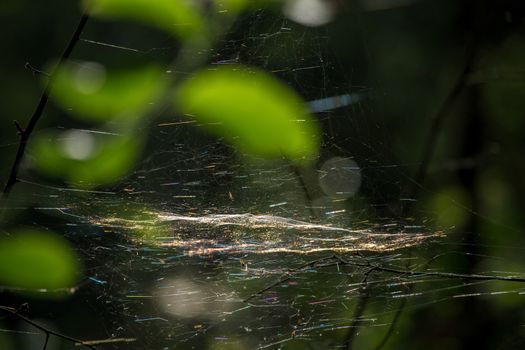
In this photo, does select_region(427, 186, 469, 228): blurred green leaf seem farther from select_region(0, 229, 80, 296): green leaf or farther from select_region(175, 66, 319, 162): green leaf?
select_region(0, 229, 80, 296): green leaf

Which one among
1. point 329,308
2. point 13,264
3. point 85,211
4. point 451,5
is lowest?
point 329,308

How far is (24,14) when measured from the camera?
3426mm

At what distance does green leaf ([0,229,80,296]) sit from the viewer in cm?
100

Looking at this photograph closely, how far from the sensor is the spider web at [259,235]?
5.22 ft

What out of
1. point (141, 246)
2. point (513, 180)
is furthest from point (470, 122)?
point (141, 246)

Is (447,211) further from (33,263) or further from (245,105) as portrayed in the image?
(33,263)

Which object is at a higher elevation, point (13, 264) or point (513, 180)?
point (513, 180)

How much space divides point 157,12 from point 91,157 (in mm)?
235

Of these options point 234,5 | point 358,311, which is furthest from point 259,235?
point 234,5

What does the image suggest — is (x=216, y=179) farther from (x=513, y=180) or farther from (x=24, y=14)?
(x=24, y=14)

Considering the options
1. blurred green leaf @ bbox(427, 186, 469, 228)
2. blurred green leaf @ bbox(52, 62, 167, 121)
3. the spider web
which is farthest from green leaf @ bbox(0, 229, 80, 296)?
blurred green leaf @ bbox(427, 186, 469, 228)

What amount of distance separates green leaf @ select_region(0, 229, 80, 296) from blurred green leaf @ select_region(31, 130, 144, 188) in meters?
0.11

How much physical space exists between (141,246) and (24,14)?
7.09 feet

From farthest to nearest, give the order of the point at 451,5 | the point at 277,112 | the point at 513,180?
the point at 451,5, the point at 513,180, the point at 277,112
